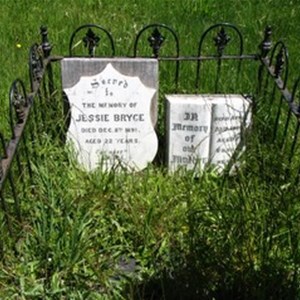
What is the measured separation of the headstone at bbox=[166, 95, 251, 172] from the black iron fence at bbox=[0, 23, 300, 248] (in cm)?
22

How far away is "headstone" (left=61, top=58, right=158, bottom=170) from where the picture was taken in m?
2.99

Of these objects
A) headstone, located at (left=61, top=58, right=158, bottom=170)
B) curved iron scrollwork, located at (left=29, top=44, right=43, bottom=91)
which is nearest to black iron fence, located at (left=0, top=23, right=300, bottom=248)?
curved iron scrollwork, located at (left=29, top=44, right=43, bottom=91)

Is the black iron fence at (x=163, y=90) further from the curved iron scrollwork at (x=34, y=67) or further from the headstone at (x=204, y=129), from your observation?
the headstone at (x=204, y=129)

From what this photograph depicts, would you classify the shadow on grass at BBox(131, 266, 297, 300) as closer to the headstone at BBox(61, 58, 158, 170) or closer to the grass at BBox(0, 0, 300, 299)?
the grass at BBox(0, 0, 300, 299)

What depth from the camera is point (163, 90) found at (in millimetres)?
3641

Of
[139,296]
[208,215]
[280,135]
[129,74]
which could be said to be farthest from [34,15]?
[139,296]

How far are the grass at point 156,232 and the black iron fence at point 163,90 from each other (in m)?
0.04

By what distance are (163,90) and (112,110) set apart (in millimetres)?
669

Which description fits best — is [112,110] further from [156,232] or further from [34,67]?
[156,232]

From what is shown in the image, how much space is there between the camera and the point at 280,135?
3326mm

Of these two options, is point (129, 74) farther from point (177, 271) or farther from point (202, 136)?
point (177, 271)

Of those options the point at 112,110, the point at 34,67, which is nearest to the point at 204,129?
the point at 112,110

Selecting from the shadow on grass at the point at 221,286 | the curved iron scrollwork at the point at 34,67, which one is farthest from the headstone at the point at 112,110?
the shadow on grass at the point at 221,286

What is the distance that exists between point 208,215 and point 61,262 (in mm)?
730
